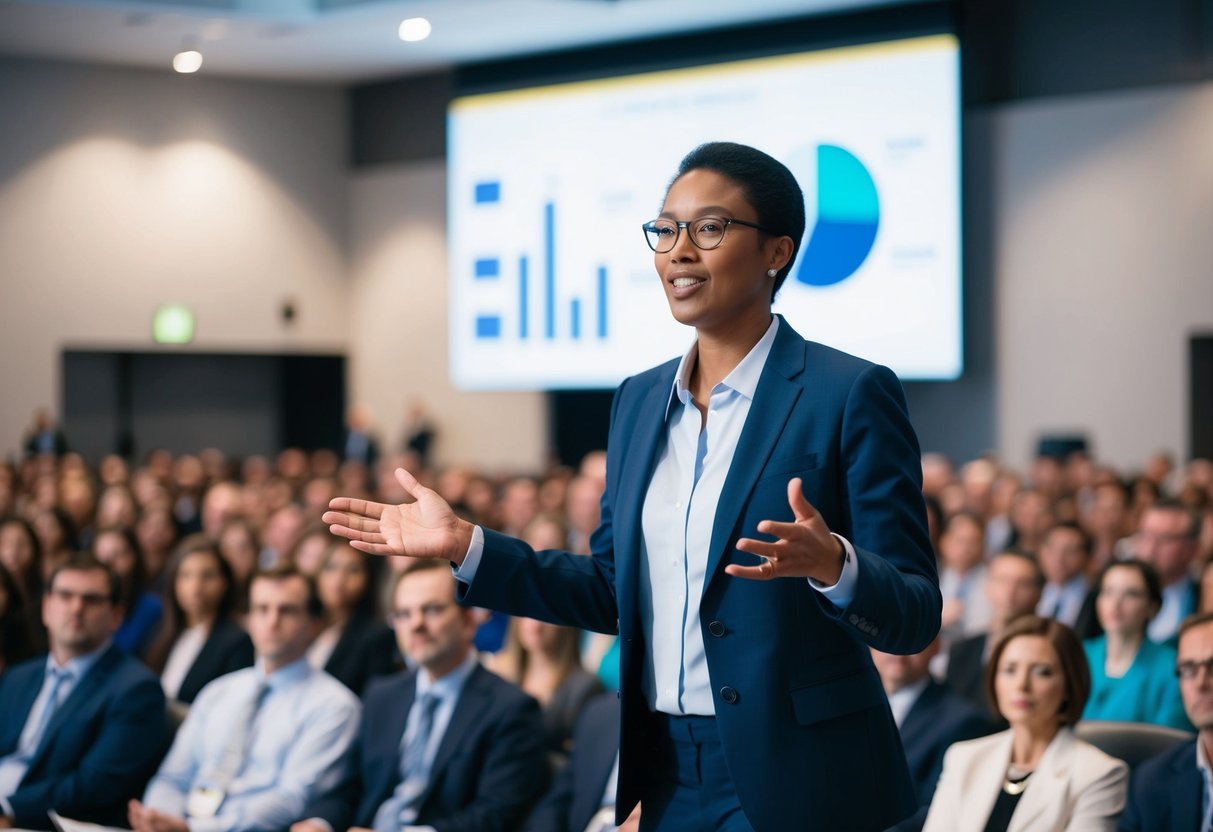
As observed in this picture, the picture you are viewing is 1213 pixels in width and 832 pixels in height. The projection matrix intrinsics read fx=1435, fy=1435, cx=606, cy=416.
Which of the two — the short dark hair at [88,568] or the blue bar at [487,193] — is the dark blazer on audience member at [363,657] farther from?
the blue bar at [487,193]

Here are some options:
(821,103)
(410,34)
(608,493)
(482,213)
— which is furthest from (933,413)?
(608,493)

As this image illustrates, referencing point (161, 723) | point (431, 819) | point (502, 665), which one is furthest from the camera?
point (502, 665)

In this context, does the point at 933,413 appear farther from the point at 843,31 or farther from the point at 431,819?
the point at 431,819

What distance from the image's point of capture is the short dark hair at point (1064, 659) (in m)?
3.49

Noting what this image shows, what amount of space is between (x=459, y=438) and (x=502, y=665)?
10054 millimetres

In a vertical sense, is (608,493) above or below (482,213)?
below

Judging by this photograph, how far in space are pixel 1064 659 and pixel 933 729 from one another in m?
0.59

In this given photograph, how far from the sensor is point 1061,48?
37.3 ft

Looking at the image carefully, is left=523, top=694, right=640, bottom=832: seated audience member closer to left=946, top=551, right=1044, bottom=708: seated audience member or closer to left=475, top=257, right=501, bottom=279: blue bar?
left=946, top=551, right=1044, bottom=708: seated audience member

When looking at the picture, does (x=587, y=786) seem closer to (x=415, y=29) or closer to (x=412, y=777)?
(x=412, y=777)

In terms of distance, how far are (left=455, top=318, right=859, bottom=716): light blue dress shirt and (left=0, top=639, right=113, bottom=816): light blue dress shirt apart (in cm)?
299

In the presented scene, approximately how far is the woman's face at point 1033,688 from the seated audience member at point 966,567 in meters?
2.98

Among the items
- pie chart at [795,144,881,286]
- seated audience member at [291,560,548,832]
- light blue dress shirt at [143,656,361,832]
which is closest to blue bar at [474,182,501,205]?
pie chart at [795,144,881,286]

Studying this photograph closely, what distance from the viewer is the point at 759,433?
1.76m
